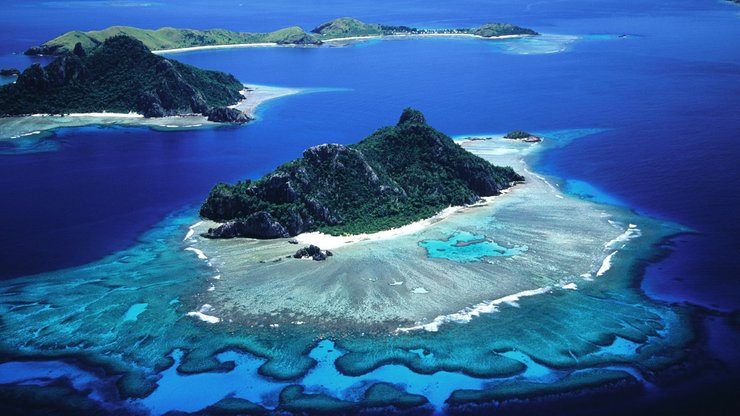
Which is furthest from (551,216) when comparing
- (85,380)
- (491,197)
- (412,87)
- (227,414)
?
(412,87)

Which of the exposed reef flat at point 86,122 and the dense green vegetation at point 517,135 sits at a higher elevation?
the exposed reef flat at point 86,122

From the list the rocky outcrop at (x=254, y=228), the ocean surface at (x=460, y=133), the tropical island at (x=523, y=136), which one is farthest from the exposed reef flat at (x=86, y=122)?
the rocky outcrop at (x=254, y=228)

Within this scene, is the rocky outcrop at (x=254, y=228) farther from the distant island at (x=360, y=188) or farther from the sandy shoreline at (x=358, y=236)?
the sandy shoreline at (x=358, y=236)

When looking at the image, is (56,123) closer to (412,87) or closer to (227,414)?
(412,87)

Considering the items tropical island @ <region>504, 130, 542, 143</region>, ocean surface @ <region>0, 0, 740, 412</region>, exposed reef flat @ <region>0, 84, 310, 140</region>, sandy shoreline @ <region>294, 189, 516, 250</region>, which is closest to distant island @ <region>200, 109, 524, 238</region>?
sandy shoreline @ <region>294, 189, 516, 250</region>

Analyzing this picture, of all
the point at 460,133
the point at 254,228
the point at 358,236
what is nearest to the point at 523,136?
the point at 460,133

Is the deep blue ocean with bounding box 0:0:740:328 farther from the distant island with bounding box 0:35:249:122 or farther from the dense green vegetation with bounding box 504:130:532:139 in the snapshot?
the distant island with bounding box 0:35:249:122
